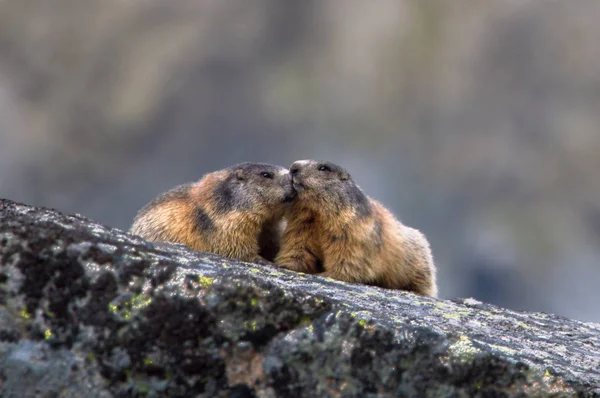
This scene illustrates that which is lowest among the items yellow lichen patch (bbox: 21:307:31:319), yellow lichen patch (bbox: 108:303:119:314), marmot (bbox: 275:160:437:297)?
yellow lichen patch (bbox: 21:307:31:319)

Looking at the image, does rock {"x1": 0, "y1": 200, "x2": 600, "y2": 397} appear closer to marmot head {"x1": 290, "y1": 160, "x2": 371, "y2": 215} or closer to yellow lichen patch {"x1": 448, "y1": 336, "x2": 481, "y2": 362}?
yellow lichen patch {"x1": 448, "y1": 336, "x2": 481, "y2": 362}

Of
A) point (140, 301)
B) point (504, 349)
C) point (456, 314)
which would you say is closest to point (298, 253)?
point (456, 314)

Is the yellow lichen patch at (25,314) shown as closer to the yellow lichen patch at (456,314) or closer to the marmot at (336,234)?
the yellow lichen patch at (456,314)

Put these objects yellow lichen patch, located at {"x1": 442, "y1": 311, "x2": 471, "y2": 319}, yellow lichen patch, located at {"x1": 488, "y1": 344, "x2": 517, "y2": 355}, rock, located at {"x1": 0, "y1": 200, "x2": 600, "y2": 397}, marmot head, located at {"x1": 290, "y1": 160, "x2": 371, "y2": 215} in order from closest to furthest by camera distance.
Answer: rock, located at {"x1": 0, "y1": 200, "x2": 600, "y2": 397}, yellow lichen patch, located at {"x1": 488, "y1": 344, "x2": 517, "y2": 355}, yellow lichen patch, located at {"x1": 442, "y1": 311, "x2": 471, "y2": 319}, marmot head, located at {"x1": 290, "y1": 160, "x2": 371, "y2": 215}

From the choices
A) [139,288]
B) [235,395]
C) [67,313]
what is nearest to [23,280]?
[67,313]

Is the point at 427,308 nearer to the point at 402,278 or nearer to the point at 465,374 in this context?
the point at 465,374

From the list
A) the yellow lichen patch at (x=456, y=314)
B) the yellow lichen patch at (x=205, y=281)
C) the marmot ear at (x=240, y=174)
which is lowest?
the yellow lichen patch at (x=205, y=281)

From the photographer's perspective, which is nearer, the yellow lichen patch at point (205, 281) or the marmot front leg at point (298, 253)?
the yellow lichen patch at point (205, 281)

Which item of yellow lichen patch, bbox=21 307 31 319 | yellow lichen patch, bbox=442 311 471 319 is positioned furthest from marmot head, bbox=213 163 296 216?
yellow lichen patch, bbox=21 307 31 319

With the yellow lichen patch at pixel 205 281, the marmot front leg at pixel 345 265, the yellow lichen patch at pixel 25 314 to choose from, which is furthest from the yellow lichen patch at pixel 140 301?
the marmot front leg at pixel 345 265
